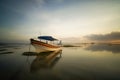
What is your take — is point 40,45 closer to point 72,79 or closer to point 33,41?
point 33,41

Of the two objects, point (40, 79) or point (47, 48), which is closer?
point (40, 79)

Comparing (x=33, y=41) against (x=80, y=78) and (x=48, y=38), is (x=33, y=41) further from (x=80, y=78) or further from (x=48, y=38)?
(x=80, y=78)

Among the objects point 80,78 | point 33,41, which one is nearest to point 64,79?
point 80,78

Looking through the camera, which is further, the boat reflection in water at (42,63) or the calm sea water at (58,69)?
the boat reflection in water at (42,63)

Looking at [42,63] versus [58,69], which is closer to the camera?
[58,69]

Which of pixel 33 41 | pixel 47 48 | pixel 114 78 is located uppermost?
pixel 33 41

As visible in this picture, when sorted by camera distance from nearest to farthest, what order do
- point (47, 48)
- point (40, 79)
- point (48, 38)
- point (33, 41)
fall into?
1. point (40, 79)
2. point (33, 41)
3. point (47, 48)
4. point (48, 38)

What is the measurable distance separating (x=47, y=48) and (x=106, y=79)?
17449mm

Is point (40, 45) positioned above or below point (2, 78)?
above

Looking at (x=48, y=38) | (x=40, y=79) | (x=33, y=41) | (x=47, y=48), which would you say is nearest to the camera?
(x=40, y=79)

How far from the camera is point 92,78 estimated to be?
7.41 meters

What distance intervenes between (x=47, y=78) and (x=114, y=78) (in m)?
5.32

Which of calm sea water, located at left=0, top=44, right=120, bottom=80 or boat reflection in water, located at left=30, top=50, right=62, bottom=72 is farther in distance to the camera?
boat reflection in water, located at left=30, top=50, right=62, bottom=72

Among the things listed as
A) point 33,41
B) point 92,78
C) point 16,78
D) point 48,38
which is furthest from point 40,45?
point 92,78
